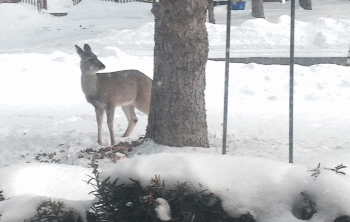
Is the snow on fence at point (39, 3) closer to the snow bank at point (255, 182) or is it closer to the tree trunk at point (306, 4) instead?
the tree trunk at point (306, 4)

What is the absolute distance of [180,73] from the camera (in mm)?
8148

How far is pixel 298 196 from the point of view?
294 cm

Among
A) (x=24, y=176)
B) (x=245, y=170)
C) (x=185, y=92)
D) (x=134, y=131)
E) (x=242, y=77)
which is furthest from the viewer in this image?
(x=242, y=77)

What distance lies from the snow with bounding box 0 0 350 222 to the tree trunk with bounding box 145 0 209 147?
0.26 m

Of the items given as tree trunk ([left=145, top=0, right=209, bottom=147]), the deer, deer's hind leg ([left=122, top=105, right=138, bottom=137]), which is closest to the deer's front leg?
the deer

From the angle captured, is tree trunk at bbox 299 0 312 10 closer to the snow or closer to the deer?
the snow

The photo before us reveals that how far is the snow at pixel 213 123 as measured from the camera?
9.84ft

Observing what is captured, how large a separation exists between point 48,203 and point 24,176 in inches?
29.4

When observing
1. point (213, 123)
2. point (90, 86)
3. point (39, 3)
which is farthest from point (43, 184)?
point (39, 3)

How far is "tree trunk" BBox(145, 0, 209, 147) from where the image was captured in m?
8.03

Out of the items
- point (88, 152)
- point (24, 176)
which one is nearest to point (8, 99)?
point (88, 152)

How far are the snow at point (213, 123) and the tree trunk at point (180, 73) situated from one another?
0.26 m

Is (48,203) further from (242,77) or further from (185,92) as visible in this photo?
(242,77)

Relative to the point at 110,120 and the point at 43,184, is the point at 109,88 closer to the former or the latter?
the point at 110,120
